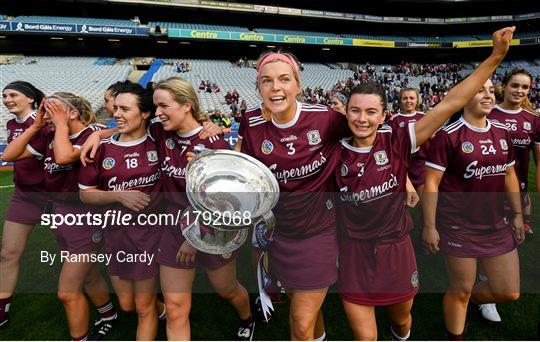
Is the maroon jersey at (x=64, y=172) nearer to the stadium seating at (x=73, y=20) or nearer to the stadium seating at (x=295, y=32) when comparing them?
the stadium seating at (x=73, y=20)

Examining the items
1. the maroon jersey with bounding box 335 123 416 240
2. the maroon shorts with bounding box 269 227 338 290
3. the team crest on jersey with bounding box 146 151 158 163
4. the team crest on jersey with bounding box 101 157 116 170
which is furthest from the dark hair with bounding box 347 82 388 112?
the team crest on jersey with bounding box 101 157 116 170

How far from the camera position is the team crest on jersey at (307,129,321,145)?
196 cm

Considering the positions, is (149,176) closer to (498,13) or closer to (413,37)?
(413,37)

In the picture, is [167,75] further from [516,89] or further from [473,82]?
[473,82]

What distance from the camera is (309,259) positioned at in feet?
6.55

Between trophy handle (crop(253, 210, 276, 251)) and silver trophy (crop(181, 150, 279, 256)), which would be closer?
silver trophy (crop(181, 150, 279, 256))

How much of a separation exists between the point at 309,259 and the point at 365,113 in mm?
919

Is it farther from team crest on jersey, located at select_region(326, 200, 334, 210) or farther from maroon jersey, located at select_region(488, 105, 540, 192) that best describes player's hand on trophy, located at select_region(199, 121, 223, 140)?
maroon jersey, located at select_region(488, 105, 540, 192)

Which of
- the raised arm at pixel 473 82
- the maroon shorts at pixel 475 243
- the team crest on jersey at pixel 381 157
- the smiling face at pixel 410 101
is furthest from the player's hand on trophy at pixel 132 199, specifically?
the smiling face at pixel 410 101

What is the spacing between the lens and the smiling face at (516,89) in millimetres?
3023

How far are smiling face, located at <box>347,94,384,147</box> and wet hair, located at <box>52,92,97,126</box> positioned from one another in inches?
75.3

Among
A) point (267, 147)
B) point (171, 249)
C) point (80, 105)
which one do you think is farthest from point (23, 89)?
point (267, 147)

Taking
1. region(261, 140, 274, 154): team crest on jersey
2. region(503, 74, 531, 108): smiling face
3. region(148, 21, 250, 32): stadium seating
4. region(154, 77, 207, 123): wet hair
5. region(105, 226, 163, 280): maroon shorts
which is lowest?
region(105, 226, 163, 280): maroon shorts

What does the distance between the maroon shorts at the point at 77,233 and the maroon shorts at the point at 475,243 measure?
2492 mm
